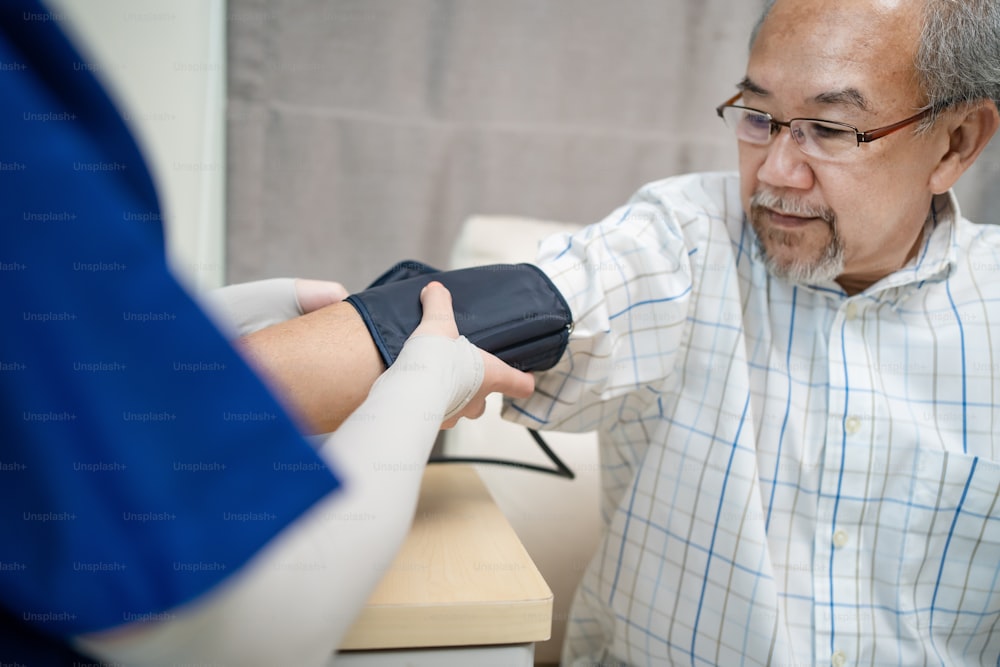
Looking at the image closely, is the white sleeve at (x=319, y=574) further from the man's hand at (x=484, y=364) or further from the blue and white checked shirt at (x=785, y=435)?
the blue and white checked shirt at (x=785, y=435)

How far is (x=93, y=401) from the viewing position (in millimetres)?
355

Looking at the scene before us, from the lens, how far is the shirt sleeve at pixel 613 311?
0.95 meters

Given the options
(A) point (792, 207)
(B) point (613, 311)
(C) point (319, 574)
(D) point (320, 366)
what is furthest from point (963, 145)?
(C) point (319, 574)

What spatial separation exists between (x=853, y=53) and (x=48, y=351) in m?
0.92

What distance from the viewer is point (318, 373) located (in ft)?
2.66

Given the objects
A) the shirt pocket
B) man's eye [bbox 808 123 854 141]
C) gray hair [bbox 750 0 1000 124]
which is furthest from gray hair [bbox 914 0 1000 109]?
the shirt pocket

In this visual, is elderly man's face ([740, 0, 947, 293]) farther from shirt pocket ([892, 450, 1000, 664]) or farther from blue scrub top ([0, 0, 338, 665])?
blue scrub top ([0, 0, 338, 665])

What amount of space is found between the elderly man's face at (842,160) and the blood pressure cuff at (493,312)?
331 millimetres

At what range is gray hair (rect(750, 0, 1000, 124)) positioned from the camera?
94 cm

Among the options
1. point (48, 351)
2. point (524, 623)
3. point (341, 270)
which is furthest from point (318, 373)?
point (341, 270)

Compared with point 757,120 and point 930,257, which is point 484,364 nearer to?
point 757,120

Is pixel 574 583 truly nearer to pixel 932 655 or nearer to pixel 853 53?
pixel 932 655

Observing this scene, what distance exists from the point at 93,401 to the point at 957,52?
1037 millimetres

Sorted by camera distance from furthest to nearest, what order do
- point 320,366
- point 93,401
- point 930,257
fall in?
1. point 930,257
2. point 320,366
3. point 93,401
